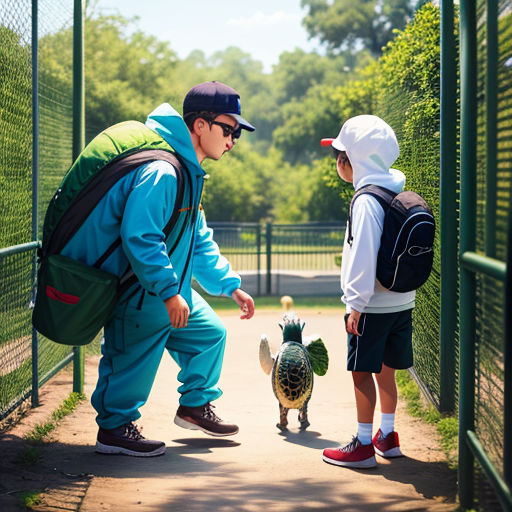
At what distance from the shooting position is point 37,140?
19.5 ft

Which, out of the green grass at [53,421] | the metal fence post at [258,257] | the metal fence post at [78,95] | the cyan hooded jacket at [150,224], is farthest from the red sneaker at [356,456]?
the metal fence post at [258,257]

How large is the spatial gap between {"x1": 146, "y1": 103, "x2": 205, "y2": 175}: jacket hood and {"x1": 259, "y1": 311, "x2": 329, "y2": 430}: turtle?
1.28 m

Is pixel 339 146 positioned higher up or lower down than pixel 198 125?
lower down

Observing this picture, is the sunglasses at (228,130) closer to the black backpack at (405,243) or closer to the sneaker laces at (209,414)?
the black backpack at (405,243)

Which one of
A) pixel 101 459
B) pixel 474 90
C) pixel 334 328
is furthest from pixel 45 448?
pixel 334 328

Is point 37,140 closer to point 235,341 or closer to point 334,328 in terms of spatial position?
point 235,341

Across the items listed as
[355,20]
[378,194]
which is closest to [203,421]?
[378,194]

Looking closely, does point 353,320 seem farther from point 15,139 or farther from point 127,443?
point 15,139

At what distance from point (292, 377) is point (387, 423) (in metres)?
0.72

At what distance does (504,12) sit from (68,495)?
2.99 metres

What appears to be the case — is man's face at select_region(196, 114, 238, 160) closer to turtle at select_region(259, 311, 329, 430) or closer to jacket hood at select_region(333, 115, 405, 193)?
jacket hood at select_region(333, 115, 405, 193)

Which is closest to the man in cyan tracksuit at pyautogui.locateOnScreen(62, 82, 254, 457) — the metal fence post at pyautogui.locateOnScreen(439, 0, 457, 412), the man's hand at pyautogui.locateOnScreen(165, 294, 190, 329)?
the man's hand at pyautogui.locateOnScreen(165, 294, 190, 329)

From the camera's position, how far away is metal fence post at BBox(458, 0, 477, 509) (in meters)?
3.82

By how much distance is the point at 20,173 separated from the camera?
571 centimetres
